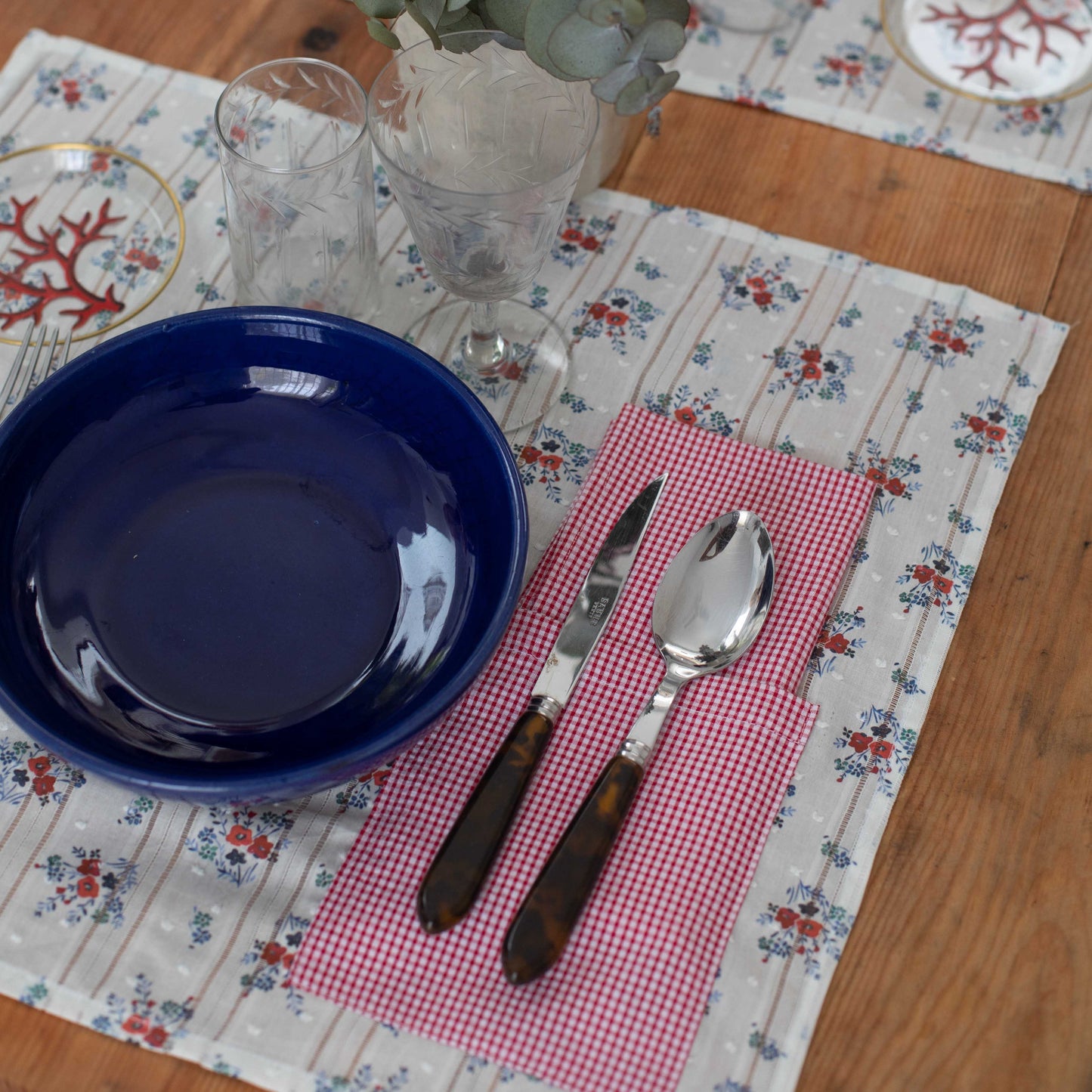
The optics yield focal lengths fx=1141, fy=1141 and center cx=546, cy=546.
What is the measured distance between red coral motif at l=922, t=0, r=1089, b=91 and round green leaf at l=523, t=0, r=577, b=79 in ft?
1.76

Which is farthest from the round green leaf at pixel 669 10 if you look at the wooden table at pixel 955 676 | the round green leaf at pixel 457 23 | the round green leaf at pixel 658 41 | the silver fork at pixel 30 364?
the silver fork at pixel 30 364

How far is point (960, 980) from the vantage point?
0.59m

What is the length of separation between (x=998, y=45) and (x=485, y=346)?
1.78 feet

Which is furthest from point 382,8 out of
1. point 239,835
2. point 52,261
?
point 239,835

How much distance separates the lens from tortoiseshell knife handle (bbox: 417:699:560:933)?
550mm

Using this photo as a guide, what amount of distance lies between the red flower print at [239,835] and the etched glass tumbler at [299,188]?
35 cm

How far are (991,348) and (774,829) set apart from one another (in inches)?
15.4

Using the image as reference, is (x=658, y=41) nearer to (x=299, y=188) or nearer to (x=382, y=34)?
(x=382, y=34)

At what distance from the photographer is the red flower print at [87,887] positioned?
1.96 feet

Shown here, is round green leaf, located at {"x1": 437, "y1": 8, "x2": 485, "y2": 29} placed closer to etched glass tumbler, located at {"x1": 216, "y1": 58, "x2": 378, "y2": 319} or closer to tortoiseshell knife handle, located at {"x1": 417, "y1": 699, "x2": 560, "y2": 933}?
etched glass tumbler, located at {"x1": 216, "y1": 58, "x2": 378, "y2": 319}

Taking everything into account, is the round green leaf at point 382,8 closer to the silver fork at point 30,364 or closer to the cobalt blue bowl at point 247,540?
the cobalt blue bowl at point 247,540

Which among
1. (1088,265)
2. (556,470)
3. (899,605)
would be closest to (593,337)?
(556,470)

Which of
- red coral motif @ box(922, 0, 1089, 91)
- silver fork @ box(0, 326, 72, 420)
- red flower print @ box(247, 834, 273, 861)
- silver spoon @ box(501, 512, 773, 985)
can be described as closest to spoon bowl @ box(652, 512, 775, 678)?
silver spoon @ box(501, 512, 773, 985)

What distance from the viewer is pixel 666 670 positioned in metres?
0.65
